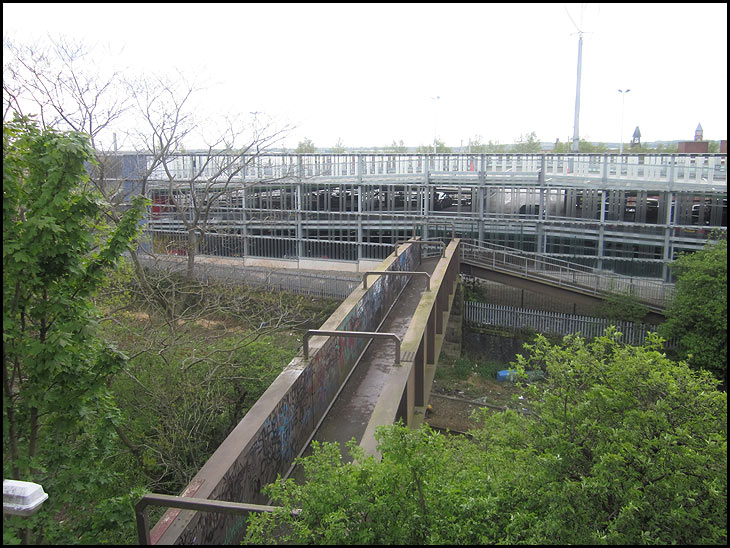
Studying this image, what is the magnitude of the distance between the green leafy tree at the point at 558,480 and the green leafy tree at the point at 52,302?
247 centimetres

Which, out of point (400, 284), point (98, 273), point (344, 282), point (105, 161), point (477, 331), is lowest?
point (477, 331)

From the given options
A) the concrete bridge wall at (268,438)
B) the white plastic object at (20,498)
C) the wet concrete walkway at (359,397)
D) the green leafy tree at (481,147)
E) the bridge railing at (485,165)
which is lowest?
the wet concrete walkway at (359,397)

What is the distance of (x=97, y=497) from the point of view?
777cm

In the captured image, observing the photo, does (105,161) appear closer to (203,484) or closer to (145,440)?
(145,440)

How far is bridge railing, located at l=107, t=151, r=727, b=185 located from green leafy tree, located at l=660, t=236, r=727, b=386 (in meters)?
6.58

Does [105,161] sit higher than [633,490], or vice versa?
[105,161]

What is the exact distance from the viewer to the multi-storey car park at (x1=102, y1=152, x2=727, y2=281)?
25.5 m

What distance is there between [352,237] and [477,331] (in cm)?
1041

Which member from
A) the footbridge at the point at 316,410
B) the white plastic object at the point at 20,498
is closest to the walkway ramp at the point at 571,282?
the footbridge at the point at 316,410

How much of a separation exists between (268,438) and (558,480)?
3387 millimetres

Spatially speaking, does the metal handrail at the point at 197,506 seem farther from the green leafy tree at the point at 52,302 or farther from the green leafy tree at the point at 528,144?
the green leafy tree at the point at 528,144

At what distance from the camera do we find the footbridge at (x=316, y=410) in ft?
16.5

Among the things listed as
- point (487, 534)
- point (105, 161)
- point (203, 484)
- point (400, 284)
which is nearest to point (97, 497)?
point (203, 484)

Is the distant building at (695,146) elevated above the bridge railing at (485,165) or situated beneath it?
elevated above
